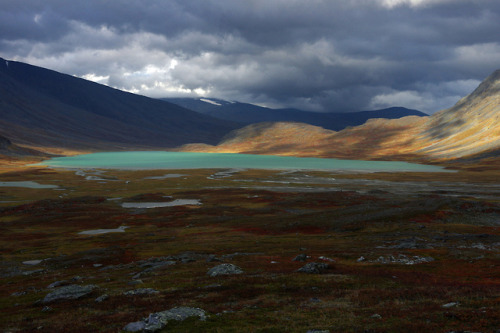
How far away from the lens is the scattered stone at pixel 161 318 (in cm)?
2073

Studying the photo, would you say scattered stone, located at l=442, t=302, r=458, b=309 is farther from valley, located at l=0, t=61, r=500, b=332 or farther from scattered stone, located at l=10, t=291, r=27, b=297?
scattered stone, located at l=10, t=291, r=27, b=297

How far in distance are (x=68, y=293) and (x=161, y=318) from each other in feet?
45.5

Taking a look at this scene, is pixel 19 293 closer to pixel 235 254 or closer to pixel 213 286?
pixel 213 286

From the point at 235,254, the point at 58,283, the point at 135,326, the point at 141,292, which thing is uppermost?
the point at 135,326

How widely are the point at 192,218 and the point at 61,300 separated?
61053 mm

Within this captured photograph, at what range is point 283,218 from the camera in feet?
274

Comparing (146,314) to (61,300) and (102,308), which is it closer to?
(102,308)

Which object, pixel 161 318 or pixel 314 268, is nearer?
pixel 161 318

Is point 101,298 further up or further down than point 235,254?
further up

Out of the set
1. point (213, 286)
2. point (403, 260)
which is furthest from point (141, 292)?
point (403, 260)

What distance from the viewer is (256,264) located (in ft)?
137

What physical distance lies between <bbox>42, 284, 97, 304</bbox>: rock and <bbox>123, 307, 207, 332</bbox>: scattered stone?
1207 centimetres

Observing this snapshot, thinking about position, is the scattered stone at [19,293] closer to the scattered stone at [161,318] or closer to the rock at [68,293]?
the rock at [68,293]

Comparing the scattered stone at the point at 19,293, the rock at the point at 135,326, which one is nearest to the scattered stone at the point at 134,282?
the scattered stone at the point at 19,293
